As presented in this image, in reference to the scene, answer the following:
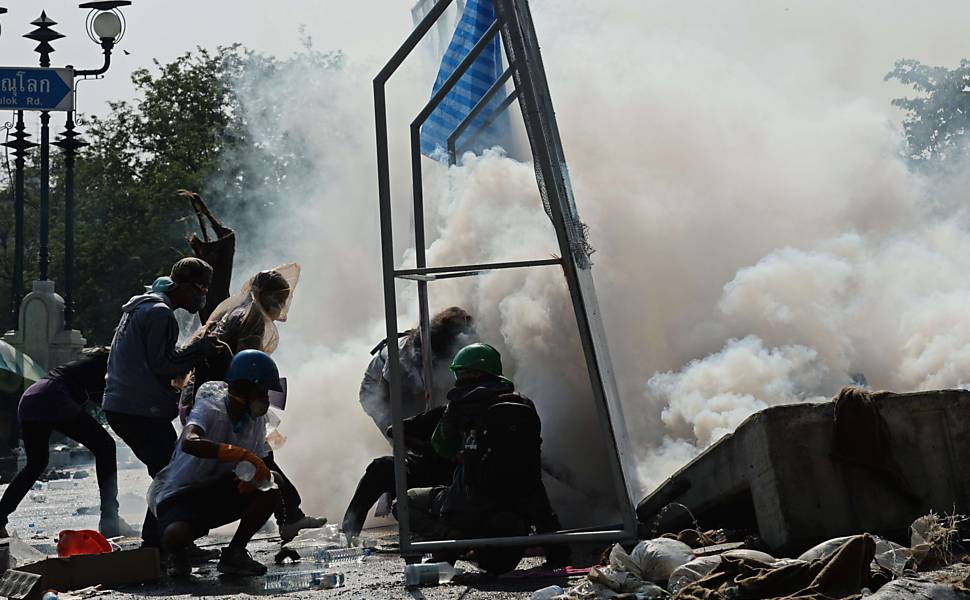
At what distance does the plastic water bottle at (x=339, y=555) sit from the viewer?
718 centimetres

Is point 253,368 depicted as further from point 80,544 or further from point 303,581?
point 80,544

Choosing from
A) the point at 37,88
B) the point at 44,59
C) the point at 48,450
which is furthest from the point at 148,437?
the point at 44,59

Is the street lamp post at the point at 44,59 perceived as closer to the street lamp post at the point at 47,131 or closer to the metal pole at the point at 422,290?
the street lamp post at the point at 47,131

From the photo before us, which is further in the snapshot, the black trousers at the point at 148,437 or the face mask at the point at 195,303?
the face mask at the point at 195,303

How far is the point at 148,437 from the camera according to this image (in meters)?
7.35

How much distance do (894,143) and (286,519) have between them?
26.3ft

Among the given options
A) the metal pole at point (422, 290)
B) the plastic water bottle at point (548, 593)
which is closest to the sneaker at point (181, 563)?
the plastic water bottle at point (548, 593)

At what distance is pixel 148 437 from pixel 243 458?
48.9 inches

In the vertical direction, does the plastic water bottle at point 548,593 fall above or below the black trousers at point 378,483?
below

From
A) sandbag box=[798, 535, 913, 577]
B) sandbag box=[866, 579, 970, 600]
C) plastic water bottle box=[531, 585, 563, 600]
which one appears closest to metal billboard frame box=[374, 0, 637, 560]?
plastic water bottle box=[531, 585, 563, 600]

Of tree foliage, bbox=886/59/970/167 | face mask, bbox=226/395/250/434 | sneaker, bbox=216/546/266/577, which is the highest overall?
tree foliage, bbox=886/59/970/167

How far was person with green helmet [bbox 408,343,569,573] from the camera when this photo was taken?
6223 mm

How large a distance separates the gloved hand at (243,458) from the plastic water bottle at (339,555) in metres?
0.90

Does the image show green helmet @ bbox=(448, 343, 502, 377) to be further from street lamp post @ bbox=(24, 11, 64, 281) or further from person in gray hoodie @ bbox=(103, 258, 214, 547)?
street lamp post @ bbox=(24, 11, 64, 281)
